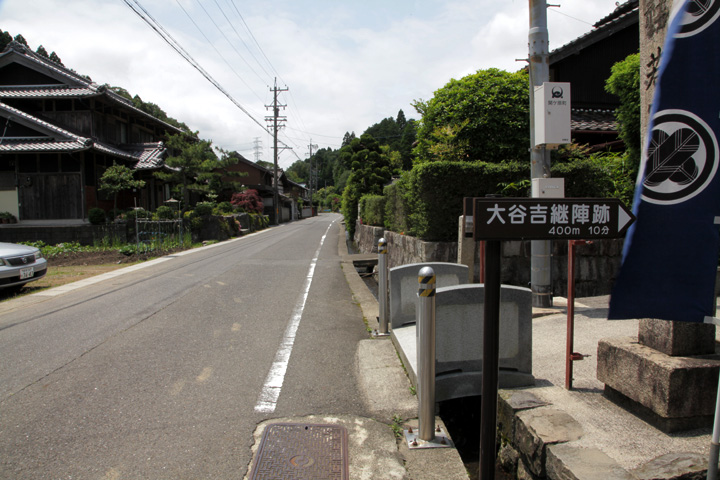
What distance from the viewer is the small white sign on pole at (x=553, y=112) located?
583 centimetres

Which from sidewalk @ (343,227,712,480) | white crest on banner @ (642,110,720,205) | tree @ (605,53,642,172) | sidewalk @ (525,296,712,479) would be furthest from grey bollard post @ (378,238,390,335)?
tree @ (605,53,642,172)

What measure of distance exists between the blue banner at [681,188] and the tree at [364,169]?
2348 cm

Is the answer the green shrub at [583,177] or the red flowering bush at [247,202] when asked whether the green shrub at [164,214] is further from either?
the green shrub at [583,177]

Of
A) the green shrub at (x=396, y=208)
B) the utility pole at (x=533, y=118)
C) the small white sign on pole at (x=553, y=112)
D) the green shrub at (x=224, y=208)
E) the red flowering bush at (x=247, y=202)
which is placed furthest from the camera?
the red flowering bush at (x=247, y=202)

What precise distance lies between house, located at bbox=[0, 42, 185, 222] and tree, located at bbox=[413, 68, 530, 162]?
1581 cm

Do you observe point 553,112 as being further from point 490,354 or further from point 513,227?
point 490,354

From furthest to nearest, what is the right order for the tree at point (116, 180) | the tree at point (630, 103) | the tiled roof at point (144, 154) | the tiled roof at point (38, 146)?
the tiled roof at point (144, 154) < the tree at point (116, 180) < the tiled roof at point (38, 146) < the tree at point (630, 103)

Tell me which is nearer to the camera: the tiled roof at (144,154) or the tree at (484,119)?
the tree at (484,119)

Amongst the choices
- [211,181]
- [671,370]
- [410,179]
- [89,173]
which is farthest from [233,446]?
[211,181]

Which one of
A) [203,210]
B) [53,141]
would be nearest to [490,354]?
[53,141]

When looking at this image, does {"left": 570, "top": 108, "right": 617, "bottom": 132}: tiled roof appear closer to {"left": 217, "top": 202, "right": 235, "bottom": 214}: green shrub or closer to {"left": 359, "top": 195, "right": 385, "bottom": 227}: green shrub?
{"left": 359, "top": 195, "right": 385, "bottom": 227}: green shrub

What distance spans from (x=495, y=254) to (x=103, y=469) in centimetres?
287

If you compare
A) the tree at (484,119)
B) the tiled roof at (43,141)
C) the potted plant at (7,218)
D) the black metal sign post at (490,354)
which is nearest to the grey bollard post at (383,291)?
the black metal sign post at (490,354)

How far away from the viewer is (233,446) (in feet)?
10.4
